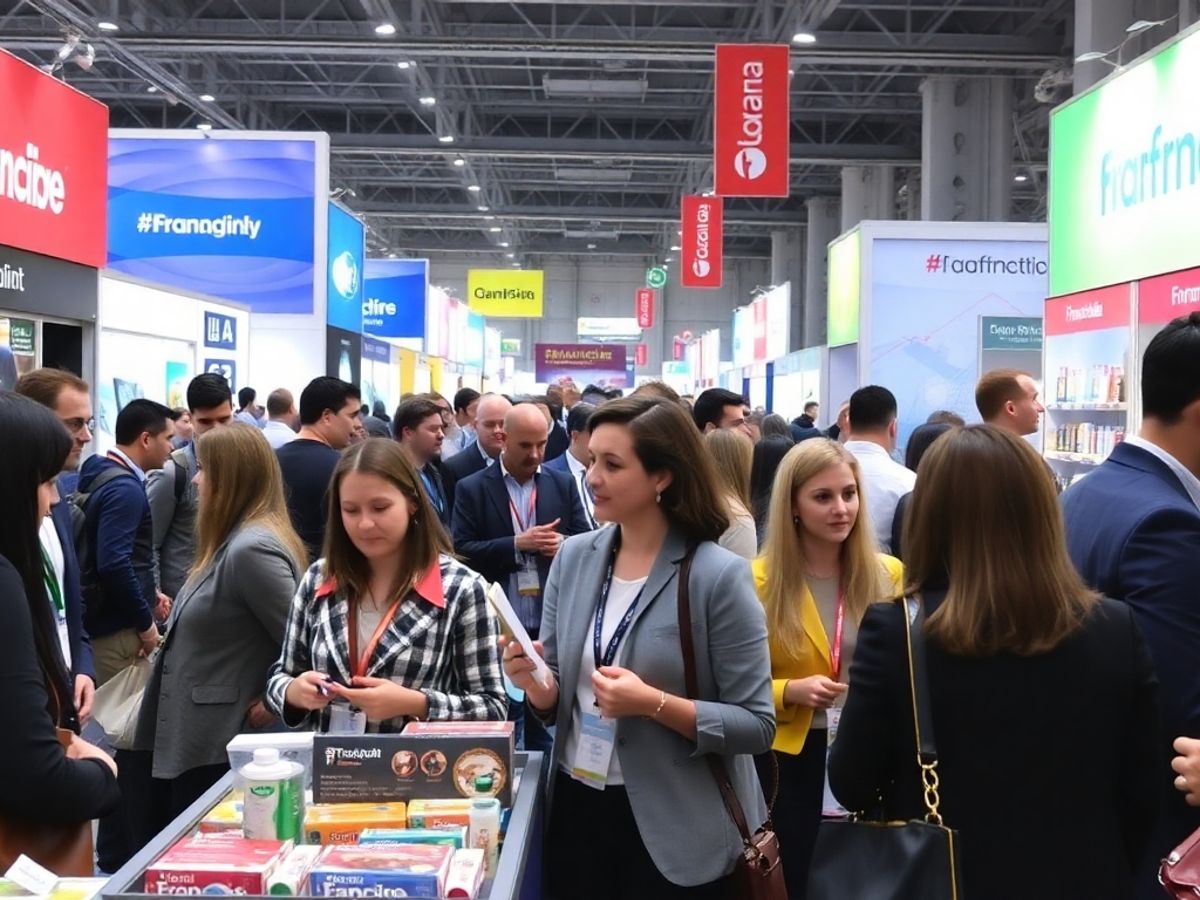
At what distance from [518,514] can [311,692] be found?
2294 mm

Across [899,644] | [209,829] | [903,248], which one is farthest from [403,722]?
[903,248]

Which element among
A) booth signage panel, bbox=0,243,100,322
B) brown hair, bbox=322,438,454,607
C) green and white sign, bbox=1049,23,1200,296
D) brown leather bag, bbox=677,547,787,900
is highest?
green and white sign, bbox=1049,23,1200,296

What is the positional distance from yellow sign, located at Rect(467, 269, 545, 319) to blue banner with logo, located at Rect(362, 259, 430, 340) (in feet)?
39.2

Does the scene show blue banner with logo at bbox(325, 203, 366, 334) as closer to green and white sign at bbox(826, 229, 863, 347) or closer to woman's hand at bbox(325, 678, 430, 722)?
green and white sign at bbox(826, 229, 863, 347)

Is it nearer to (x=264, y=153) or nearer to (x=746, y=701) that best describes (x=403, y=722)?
(x=746, y=701)

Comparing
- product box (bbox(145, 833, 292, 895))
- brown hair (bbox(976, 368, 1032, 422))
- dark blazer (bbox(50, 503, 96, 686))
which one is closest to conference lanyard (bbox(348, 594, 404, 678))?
product box (bbox(145, 833, 292, 895))

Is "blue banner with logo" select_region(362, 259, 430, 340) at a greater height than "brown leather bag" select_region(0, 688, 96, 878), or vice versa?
"blue banner with logo" select_region(362, 259, 430, 340)

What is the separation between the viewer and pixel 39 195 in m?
5.90

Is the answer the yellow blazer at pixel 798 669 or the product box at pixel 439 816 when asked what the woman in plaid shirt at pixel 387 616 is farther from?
the yellow blazer at pixel 798 669

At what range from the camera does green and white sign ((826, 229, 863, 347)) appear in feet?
38.5

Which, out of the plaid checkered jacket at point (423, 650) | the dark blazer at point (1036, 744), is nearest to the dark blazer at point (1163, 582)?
the dark blazer at point (1036, 744)

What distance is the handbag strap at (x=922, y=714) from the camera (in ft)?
5.91

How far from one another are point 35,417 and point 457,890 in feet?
3.49

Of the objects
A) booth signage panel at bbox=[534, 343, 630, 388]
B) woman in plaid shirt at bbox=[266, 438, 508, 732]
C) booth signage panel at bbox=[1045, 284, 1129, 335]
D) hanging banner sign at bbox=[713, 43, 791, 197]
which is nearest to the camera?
woman in plaid shirt at bbox=[266, 438, 508, 732]
